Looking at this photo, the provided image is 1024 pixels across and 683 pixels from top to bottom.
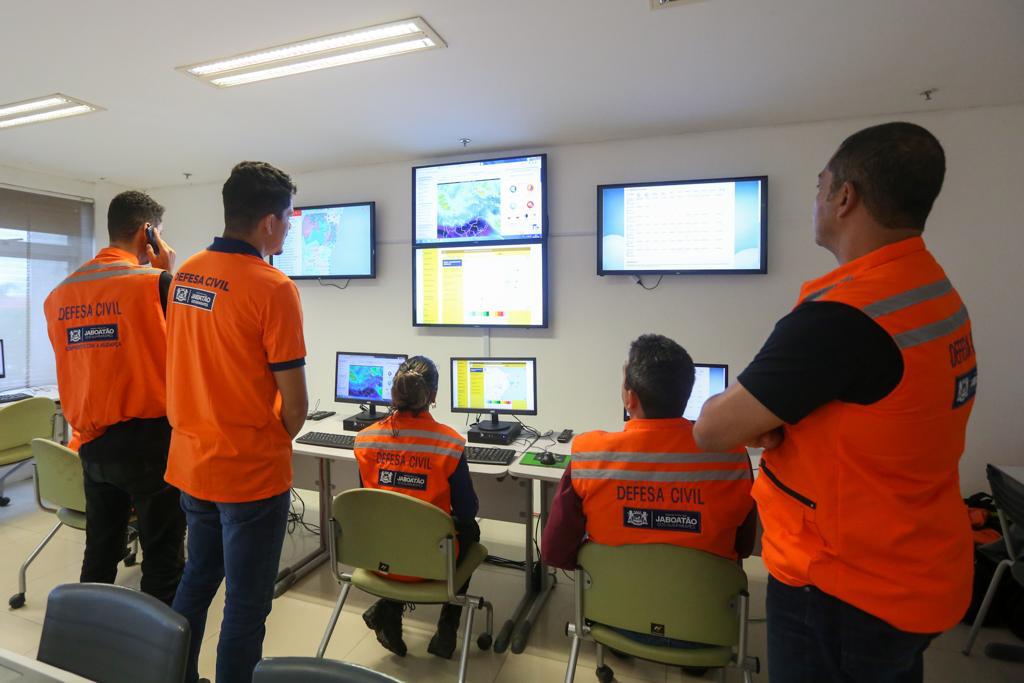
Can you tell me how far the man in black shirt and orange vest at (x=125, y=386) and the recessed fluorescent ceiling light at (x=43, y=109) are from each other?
5.57 feet

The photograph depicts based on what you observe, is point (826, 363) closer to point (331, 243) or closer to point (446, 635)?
point (446, 635)

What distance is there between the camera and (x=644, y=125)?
10.3ft

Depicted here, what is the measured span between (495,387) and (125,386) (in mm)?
1692

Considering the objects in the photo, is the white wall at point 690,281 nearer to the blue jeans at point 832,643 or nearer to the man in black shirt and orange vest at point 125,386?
the man in black shirt and orange vest at point 125,386

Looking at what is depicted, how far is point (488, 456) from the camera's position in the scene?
2609 mm

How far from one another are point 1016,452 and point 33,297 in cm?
691

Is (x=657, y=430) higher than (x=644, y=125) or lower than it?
lower

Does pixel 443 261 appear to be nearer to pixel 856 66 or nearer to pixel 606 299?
pixel 606 299

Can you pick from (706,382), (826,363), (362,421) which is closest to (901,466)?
(826,363)

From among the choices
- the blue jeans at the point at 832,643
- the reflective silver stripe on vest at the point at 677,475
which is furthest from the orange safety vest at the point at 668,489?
the blue jeans at the point at 832,643

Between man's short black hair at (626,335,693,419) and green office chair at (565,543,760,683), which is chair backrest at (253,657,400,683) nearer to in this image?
green office chair at (565,543,760,683)

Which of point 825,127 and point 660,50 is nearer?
point 660,50

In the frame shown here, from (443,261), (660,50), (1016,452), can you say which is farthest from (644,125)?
(1016,452)

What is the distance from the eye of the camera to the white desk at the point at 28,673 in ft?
3.08
